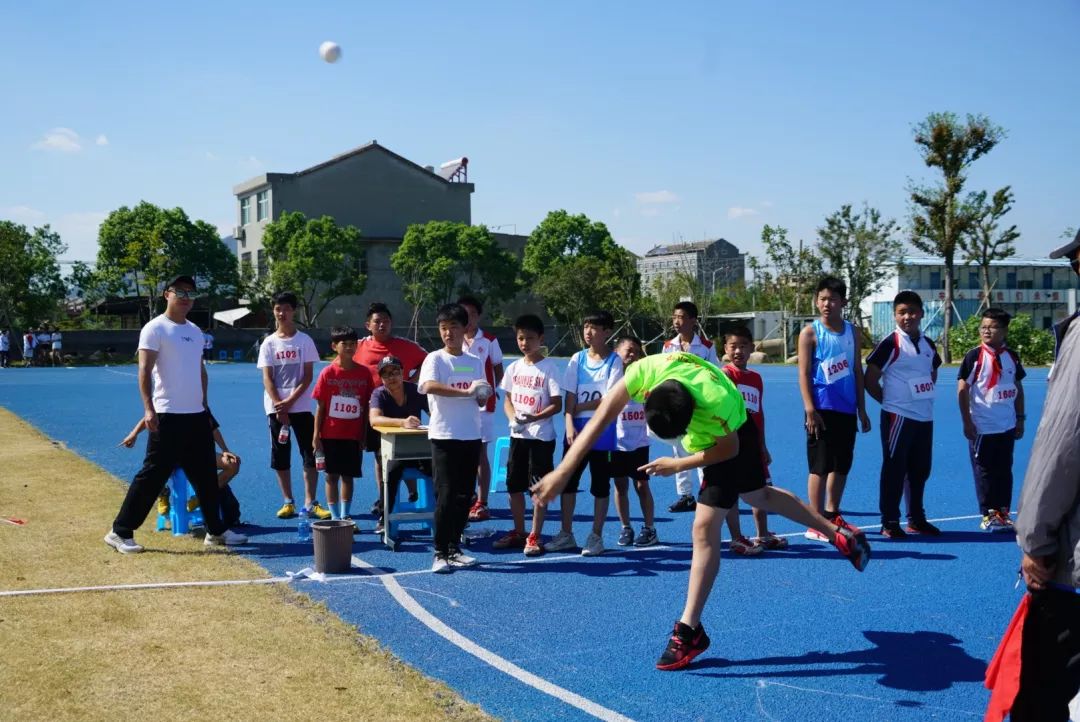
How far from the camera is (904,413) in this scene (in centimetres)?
831

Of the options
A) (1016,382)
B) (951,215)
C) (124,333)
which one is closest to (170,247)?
(124,333)

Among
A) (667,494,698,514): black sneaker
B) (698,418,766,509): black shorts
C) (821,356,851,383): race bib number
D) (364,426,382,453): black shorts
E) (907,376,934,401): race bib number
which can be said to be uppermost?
(821,356,851,383): race bib number

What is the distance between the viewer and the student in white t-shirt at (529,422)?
7758 millimetres

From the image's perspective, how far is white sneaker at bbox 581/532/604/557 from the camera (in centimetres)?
756

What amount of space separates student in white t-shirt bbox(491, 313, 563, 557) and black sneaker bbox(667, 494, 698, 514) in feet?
7.18

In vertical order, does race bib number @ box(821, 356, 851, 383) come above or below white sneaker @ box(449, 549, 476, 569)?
above

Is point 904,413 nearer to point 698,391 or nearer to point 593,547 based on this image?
point 593,547

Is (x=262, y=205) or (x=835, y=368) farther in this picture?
(x=262, y=205)

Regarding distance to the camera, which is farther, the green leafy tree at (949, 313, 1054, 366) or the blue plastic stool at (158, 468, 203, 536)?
the green leafy tree at (949, 313, 1054, 366)

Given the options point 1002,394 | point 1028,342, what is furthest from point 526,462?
point 1028,342

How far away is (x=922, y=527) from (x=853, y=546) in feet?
9.96

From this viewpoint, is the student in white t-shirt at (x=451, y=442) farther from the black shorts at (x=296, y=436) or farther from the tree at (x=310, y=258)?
the tree at (x=310, y=258)

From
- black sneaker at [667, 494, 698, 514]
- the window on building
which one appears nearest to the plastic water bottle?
black sneaker at [667, 494, 698, 514]

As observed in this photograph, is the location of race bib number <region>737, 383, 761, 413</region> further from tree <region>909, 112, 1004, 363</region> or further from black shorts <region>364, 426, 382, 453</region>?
tree <region>909, 112, 1004, 363</region>
